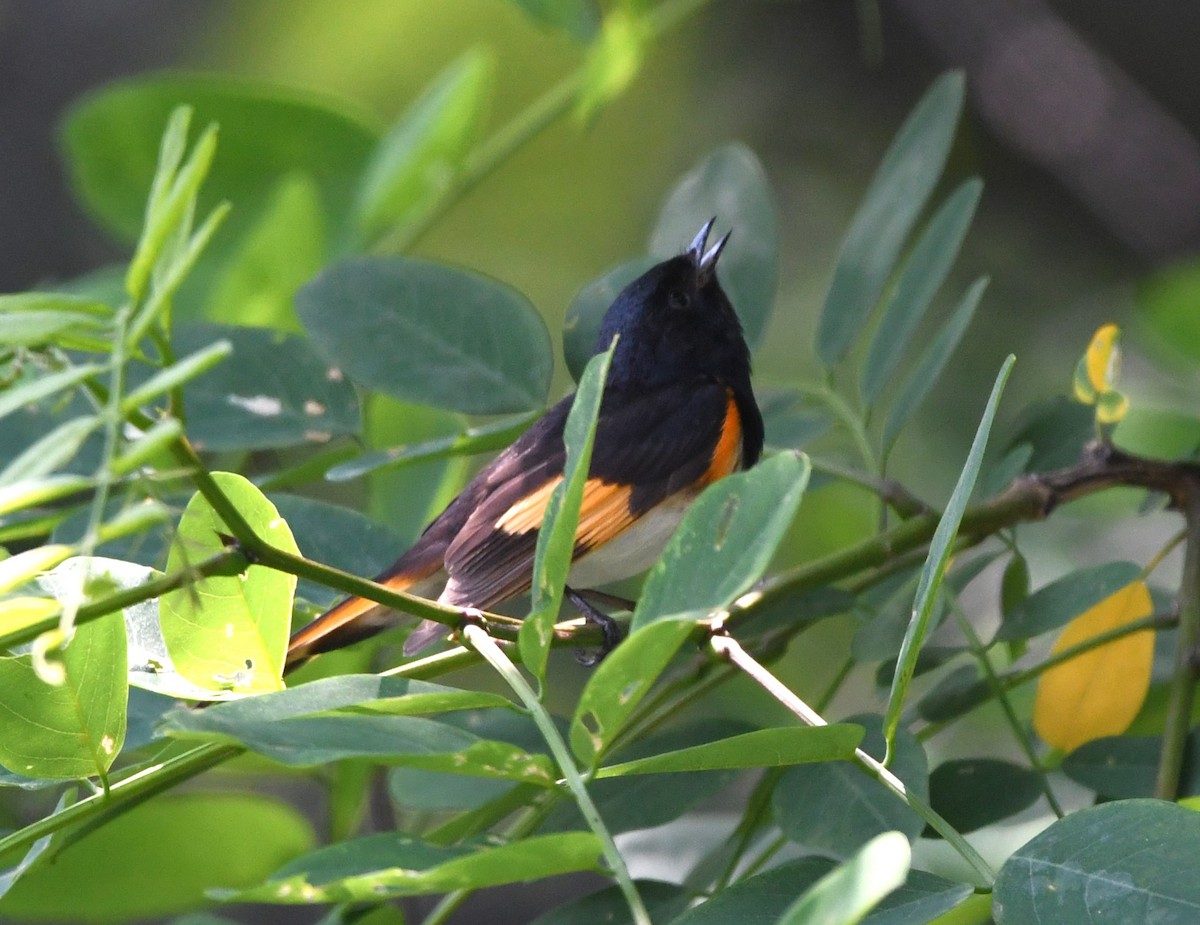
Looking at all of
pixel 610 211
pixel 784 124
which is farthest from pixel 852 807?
pixel 784 124

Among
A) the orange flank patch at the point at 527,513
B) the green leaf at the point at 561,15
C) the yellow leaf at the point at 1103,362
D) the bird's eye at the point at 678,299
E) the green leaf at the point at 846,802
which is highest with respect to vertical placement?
the green leaf at the point at 561,15

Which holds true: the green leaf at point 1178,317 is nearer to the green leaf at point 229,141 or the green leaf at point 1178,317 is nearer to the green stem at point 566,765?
the green leaf at point 229,141

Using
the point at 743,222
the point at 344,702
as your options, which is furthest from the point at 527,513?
the point at 344,702

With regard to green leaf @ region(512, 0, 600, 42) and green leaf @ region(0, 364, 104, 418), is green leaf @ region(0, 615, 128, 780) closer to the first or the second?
green leaf @ region(0, 364, 104, 418)

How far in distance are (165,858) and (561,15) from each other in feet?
3.92

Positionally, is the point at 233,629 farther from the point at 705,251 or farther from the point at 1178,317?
the point at 1178,317

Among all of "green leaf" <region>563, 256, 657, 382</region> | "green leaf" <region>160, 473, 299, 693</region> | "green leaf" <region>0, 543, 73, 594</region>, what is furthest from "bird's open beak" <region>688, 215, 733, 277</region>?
"green leaf" <region>0, 543, 73, 594</region>

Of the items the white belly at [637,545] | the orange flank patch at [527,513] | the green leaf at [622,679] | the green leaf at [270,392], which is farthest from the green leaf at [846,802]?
the green leaf at [270,392]

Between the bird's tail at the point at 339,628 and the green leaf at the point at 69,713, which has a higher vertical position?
the green leaf at the point at 69,713

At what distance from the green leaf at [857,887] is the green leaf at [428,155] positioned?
5.00 feet

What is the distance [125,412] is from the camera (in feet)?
2.15

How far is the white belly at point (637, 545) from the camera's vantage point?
172cm

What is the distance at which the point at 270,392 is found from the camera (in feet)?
5.13

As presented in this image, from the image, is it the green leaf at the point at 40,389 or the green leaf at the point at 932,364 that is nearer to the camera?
the green leaf at the point at 40,389
